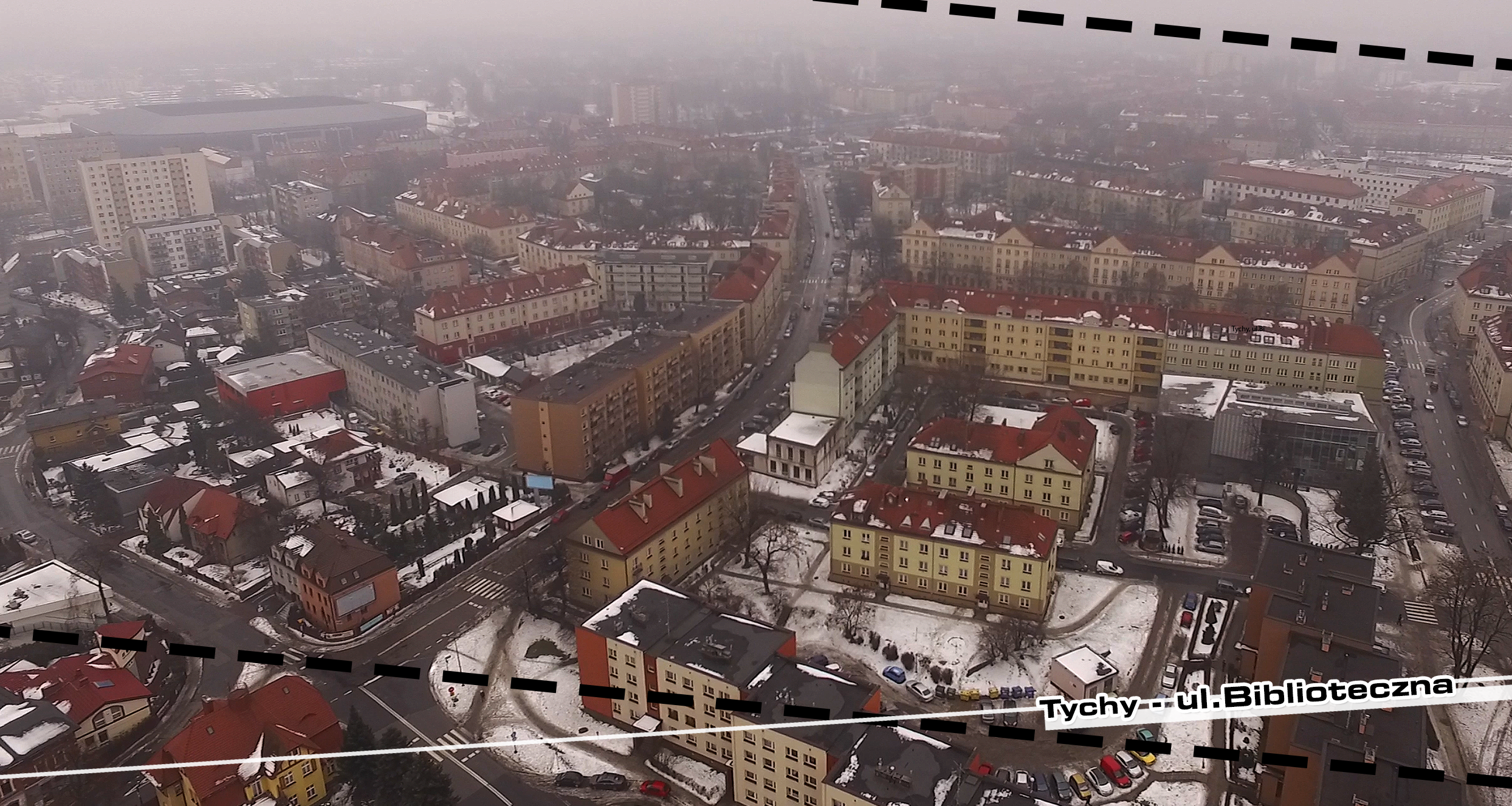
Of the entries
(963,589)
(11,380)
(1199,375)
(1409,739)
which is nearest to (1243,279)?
(1199,375)

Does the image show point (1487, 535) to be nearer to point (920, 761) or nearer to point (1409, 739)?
point (1409, 739)

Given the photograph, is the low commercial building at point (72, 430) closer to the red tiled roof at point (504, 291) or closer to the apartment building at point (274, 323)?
the apartment building at point (274, 323)

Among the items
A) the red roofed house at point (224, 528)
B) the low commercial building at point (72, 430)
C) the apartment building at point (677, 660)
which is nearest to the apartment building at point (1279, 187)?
the apartment building at point (677, 660)

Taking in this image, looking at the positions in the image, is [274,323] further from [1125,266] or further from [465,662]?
[1125,266]

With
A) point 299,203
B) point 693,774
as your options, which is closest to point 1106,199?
point 693,774

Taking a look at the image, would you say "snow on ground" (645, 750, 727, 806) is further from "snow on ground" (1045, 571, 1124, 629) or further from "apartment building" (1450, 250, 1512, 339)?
"apartment building" (1450, 250, 1512, 339)
